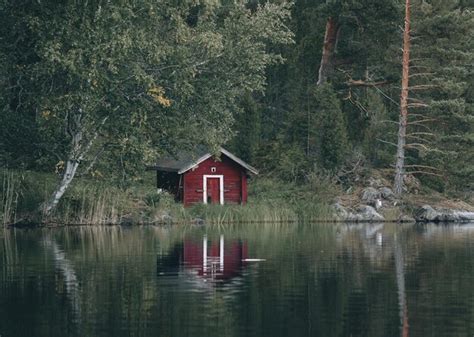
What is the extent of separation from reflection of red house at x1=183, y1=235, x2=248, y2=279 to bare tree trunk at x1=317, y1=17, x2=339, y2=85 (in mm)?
28040

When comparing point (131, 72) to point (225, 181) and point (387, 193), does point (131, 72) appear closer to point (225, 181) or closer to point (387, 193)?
point (225, 181)

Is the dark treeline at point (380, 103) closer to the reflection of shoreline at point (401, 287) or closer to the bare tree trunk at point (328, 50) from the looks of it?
the bare tree trunk at point (328, 50)

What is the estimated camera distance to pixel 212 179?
204 feet

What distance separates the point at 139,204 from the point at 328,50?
64.2 ft

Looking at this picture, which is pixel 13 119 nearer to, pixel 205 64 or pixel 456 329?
pixel 205 64

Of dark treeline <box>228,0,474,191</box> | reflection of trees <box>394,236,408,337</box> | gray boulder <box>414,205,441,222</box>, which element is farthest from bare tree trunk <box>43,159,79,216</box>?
gray boulder <box>414,205,441,222</box>

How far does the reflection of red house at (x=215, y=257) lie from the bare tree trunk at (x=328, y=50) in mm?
28040

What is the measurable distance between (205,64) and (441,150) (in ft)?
56.4

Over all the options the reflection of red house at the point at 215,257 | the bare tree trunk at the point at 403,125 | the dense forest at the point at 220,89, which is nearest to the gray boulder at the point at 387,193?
the bare tree trunk at the point at 403,125

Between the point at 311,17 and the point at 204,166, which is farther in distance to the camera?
the point at 311,17

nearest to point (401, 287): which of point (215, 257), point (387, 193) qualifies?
point (215, 257)

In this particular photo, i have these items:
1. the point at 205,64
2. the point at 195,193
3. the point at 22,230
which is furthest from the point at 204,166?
the point at 22,230

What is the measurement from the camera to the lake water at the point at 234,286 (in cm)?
2061

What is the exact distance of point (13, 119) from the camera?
49.2m
